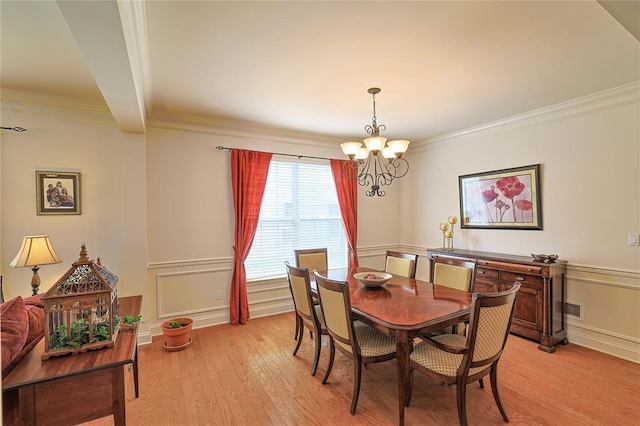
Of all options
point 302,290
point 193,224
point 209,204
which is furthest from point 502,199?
point 193,224

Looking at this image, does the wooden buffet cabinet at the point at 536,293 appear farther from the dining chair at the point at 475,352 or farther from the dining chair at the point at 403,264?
the dining chair at the point at 475,352

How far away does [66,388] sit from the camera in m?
1.39

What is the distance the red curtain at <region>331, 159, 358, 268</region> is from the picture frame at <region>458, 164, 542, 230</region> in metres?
1.59

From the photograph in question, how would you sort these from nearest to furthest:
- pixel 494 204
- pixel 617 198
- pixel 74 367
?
pixel 74 367, pixel 617 198, pixel 494 204

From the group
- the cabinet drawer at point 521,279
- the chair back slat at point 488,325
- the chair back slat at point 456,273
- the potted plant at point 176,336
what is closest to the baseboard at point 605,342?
the cabinet drawer at point 521,279

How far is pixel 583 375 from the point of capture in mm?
2709

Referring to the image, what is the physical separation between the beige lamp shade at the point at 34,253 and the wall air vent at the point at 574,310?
522 cm

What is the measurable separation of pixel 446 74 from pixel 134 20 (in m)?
2.37

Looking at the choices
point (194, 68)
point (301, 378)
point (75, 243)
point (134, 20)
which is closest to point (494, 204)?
point (301, 378)

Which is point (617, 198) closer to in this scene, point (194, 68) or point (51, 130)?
point (194, 68)

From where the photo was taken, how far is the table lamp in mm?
2643

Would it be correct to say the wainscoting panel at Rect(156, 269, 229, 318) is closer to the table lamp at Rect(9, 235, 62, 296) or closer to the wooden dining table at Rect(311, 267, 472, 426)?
the table lamp at Rect(9, 235, 62, 296)

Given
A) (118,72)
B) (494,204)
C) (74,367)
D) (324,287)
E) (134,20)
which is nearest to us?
(74,367)

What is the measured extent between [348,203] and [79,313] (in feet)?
12.6
